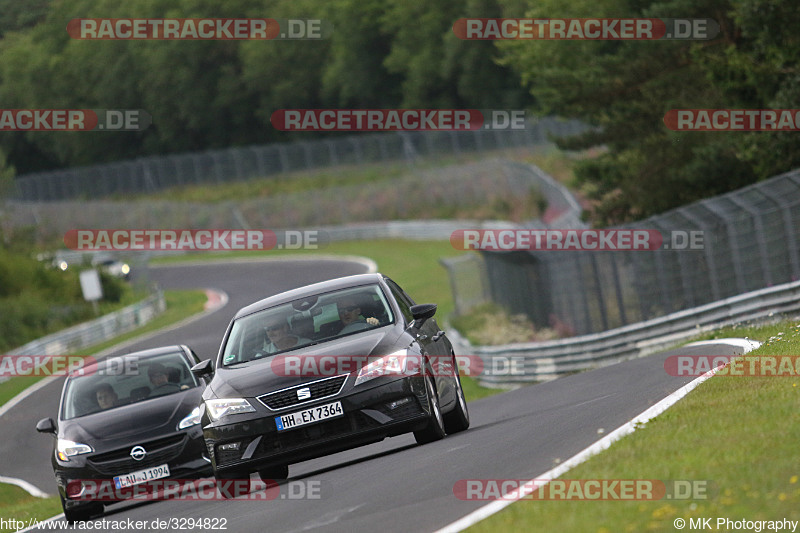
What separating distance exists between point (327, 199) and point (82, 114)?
51730 mm

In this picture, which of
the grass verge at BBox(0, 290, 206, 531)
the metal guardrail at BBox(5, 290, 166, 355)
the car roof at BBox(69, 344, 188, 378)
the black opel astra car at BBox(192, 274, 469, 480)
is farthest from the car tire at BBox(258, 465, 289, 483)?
the metal guardrail at BBox(5, 290, 166, 355)

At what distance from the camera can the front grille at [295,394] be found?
1063 cm

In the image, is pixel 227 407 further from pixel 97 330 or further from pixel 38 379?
pixel 97 330

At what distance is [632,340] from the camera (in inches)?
922

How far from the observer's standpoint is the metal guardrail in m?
39.3

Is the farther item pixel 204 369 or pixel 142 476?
pixel 142 476

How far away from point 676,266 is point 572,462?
585 inches

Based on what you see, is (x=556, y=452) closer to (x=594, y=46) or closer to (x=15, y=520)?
(x=15, y=520)

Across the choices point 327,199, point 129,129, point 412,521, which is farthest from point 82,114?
point 412,521

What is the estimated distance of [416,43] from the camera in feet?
337

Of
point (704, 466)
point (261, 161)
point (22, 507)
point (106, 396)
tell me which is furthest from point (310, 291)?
point (261, 161)

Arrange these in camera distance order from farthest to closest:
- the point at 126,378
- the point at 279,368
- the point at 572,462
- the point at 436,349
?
the point at 126,378
the point at 436,349
the point at 279,368
the point at 572,462

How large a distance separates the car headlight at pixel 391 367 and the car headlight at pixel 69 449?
414 centimetres

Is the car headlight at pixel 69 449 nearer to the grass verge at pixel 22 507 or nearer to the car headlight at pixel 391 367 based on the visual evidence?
the grass verge at pixel 22 507
